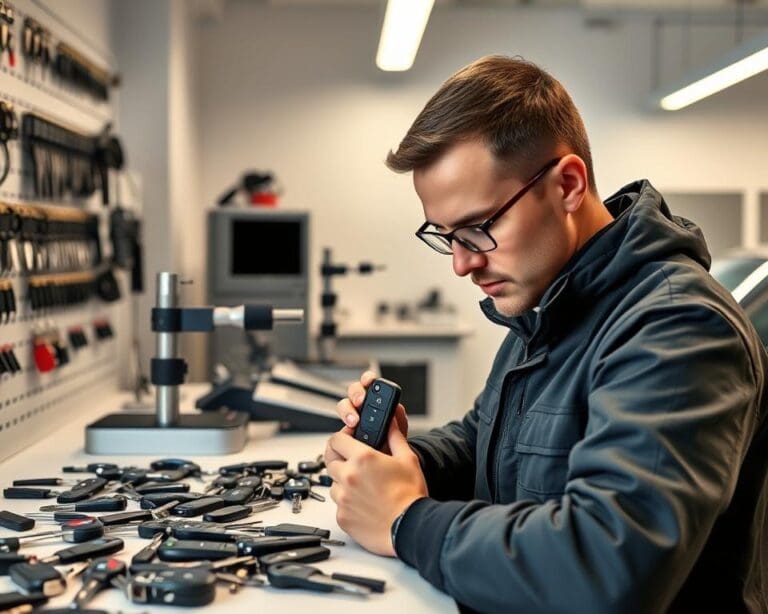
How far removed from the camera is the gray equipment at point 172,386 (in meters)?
1.74

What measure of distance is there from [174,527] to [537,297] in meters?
0.59

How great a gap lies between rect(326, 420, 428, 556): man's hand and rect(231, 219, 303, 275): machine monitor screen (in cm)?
297

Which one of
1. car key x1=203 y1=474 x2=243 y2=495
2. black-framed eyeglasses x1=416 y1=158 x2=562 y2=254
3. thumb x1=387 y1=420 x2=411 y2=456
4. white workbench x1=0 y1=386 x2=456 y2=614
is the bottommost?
white workbench x1=0 y1=386 x2=456 y2=614

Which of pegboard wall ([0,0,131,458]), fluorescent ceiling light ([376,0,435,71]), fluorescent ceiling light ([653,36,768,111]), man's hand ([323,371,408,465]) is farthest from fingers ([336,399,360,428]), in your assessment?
fluorescent ceiling light ([653,36,768,111])

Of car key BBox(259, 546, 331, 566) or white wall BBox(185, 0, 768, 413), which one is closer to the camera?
car key BBox(259, 546, 331, 566)

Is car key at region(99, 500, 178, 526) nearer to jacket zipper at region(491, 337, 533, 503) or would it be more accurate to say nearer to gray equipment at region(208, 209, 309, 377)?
jacket zipper at region(491, 337, 533, 503)

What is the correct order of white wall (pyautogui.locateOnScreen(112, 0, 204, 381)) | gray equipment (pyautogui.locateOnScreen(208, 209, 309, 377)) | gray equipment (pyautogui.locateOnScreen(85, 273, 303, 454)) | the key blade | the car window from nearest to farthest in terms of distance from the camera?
the key blade → gray equipment (pyautogui.locateOnScreen(85, 273, 303, 454)) → the car window → white wall (pyautogui.locateOnScreen(112, 0, 204, 381)) → gray equipment (pyautogui.locateOnScreen(208, 209, 309, 377))

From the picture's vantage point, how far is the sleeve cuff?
3.15 feet

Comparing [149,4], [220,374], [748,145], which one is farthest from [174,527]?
[748,145]

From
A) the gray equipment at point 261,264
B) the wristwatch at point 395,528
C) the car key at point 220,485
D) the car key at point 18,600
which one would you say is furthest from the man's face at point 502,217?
the gray equipment at point 261,264

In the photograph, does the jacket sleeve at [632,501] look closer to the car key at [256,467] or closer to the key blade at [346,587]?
the key blade at [346,587]

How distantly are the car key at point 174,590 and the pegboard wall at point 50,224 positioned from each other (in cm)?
92

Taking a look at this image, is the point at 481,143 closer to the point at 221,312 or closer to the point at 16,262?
the point at 221,312

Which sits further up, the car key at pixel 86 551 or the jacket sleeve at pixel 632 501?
the jacket sleeve at pixel 632 501
